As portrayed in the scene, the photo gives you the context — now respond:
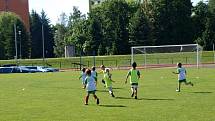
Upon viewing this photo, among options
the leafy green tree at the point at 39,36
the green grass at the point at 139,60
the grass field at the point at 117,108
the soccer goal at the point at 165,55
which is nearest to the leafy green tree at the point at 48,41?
the leafy green tree at the point at 39,36

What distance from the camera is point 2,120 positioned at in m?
18.2

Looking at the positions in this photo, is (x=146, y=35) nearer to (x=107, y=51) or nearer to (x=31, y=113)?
(x=107, y=51)

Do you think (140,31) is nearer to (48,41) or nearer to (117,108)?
(48,41)

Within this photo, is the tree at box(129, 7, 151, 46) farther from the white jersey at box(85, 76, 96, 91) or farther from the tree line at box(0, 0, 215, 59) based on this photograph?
the white jersey at box(85, 76, 96, 91)

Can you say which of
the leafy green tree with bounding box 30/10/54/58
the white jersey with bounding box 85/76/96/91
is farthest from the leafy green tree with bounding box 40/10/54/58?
the white jersey with bounding box 85/76/96/91

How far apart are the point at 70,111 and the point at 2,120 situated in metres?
3.17

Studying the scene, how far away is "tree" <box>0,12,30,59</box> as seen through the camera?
110125mm

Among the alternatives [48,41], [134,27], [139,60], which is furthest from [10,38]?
[139,60]

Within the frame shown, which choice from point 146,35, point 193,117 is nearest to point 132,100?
point 193,117

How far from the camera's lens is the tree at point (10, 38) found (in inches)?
4336

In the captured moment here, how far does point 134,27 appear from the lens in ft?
336

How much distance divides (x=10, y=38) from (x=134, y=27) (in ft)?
88.9

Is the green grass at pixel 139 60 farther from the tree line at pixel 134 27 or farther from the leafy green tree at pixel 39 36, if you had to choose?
the leafy green tree at pixel 39 36

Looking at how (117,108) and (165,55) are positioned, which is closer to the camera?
(117,108)
